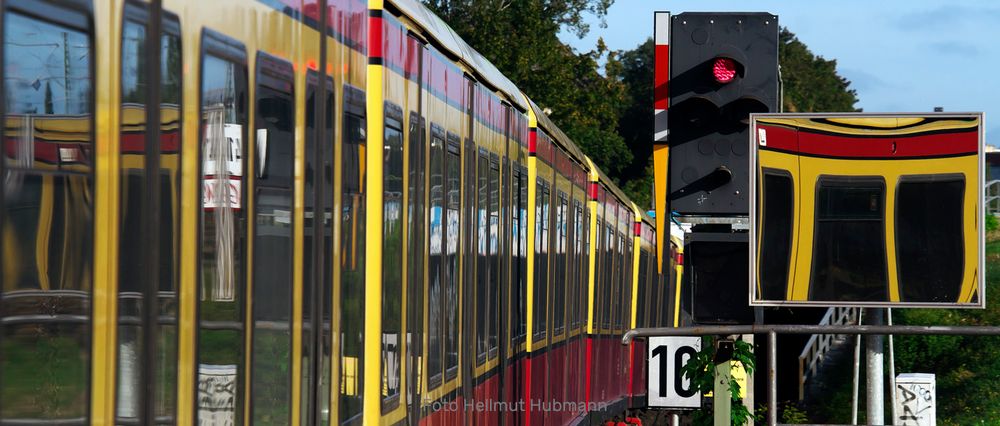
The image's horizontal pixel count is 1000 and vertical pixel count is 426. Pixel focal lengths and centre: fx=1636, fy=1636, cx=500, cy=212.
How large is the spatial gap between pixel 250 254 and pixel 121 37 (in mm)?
1057

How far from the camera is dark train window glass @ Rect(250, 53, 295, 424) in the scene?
14.0 ft

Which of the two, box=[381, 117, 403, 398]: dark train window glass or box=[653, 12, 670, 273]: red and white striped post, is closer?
box=[381, 117, 403, 398]: dark train window glass

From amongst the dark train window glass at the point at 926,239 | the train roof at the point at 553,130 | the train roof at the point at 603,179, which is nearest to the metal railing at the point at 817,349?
the train roof at the point at 603,179

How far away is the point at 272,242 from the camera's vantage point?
440 centimetres

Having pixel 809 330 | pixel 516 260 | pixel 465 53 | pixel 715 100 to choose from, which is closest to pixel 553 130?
pixel 516 260

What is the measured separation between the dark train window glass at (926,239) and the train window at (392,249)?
3.72 metres

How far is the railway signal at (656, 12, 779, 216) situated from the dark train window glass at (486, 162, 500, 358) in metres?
1.04

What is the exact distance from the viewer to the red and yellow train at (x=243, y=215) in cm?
298

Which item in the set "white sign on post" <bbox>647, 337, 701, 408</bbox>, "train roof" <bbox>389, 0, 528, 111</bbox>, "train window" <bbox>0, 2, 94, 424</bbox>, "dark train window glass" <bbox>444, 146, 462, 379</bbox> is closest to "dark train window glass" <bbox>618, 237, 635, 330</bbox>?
"train roof" <bbox>389, 0, 528, 111</bbox>

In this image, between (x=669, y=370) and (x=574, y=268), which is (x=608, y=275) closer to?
(x=574, y=268)

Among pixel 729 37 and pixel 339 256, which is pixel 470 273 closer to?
pixel 729 37

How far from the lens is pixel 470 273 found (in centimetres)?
803

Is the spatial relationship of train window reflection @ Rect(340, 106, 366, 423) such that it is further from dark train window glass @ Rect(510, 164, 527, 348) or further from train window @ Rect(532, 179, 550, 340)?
train window @ Rect(532, 179, 550, 340)

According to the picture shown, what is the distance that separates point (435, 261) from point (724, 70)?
2.14 metres
